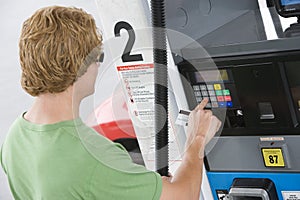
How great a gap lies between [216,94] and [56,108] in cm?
47

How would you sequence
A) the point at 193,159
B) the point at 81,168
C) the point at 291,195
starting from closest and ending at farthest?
the point at 81,168 < the point at 193,159 < the point at 291,195

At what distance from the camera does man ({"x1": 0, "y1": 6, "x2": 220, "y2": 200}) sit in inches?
64.5

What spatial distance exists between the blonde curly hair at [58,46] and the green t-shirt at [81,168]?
5.0 inches

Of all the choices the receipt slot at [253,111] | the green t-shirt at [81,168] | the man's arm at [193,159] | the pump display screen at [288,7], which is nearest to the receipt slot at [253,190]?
the receipt slot at [253,111]

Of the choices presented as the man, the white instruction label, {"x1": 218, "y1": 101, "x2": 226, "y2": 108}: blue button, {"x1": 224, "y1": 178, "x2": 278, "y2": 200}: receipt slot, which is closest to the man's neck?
the man

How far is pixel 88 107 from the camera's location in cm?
164

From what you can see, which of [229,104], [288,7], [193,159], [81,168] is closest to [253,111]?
[229,104]

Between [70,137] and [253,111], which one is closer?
[70,137]

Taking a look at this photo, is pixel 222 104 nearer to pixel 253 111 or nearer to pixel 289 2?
pixel 253 111

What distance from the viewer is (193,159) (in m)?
1.77

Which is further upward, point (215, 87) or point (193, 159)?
point (215, 87)

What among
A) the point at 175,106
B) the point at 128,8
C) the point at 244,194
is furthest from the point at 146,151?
the point at 128,8

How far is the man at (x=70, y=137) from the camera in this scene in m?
1.64

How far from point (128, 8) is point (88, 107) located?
1.32 ft
